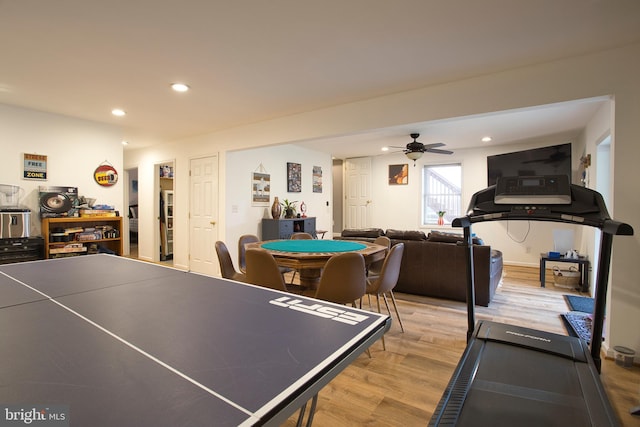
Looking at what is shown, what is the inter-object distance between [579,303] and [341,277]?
3.37m

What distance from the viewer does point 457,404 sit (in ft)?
4.89

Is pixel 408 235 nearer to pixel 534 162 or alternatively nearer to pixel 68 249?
pixel 534 162

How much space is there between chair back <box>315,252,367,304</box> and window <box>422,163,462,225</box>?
5486 millimetres

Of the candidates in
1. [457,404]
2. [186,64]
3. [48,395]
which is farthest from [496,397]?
[186,64]

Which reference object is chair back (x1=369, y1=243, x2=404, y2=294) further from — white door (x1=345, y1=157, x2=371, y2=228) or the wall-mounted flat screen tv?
white door (x1=345, y1=157, x2=371, y2=228)

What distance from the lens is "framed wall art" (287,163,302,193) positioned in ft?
22.0

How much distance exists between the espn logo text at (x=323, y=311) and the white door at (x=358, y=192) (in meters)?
7.10

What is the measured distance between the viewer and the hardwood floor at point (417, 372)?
1874 millimetres

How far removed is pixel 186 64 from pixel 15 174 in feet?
9.73

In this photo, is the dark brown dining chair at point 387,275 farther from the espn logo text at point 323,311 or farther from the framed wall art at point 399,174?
the framed wall art at point 399,174

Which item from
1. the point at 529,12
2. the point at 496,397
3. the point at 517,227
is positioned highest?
the point at 529,12

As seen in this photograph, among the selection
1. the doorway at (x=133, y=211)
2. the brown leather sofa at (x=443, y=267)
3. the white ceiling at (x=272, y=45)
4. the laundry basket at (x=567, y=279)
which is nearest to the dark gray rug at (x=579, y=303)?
the laundry basket at (x=567, y=279)

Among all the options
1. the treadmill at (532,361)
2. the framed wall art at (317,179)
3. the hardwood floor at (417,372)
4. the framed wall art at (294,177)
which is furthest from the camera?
the framed wall art at (317,179)

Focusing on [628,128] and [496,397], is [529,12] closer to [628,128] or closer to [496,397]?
[628,128]
